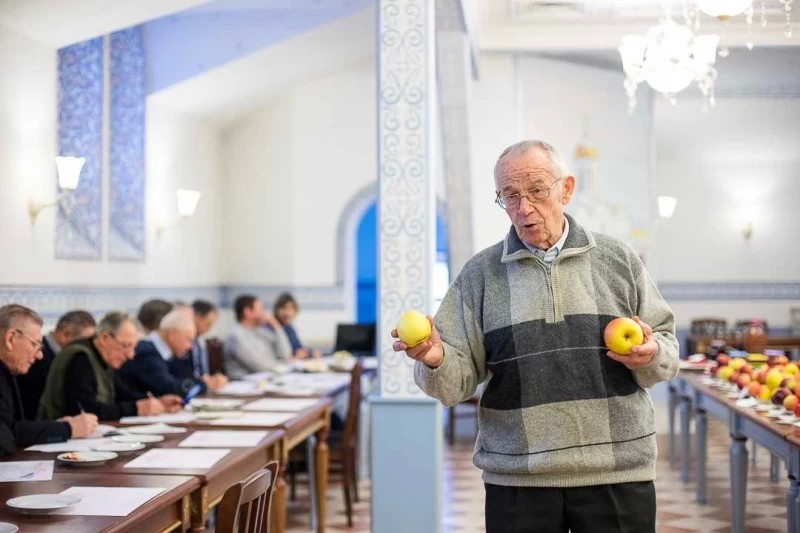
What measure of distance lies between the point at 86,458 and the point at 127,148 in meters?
6.29

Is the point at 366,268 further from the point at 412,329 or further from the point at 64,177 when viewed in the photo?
the point at 412,329

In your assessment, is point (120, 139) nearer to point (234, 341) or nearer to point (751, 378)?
point (234, 341)

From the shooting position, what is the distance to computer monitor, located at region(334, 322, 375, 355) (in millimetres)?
10430

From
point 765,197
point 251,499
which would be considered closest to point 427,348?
point 251,499

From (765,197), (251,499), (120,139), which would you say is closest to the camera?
(251,499)

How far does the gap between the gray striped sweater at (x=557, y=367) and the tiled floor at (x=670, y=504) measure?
407 centimetres

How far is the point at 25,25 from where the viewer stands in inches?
288

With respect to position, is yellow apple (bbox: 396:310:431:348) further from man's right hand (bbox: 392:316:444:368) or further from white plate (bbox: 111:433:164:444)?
white plate (bbox: 111:433:164:444)

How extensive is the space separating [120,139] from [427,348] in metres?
7.62

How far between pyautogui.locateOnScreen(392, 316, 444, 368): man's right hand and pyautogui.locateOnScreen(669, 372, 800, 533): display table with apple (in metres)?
2.28

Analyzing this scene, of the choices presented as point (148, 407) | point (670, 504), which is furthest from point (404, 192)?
point (670, 504)

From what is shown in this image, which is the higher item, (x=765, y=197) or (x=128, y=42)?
(x=128, y=42)

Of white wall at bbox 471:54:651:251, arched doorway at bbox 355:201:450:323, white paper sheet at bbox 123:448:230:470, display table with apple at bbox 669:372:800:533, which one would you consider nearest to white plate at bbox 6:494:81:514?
white paper sheet at bbox 123:448:230:470

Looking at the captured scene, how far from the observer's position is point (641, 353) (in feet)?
7.72
